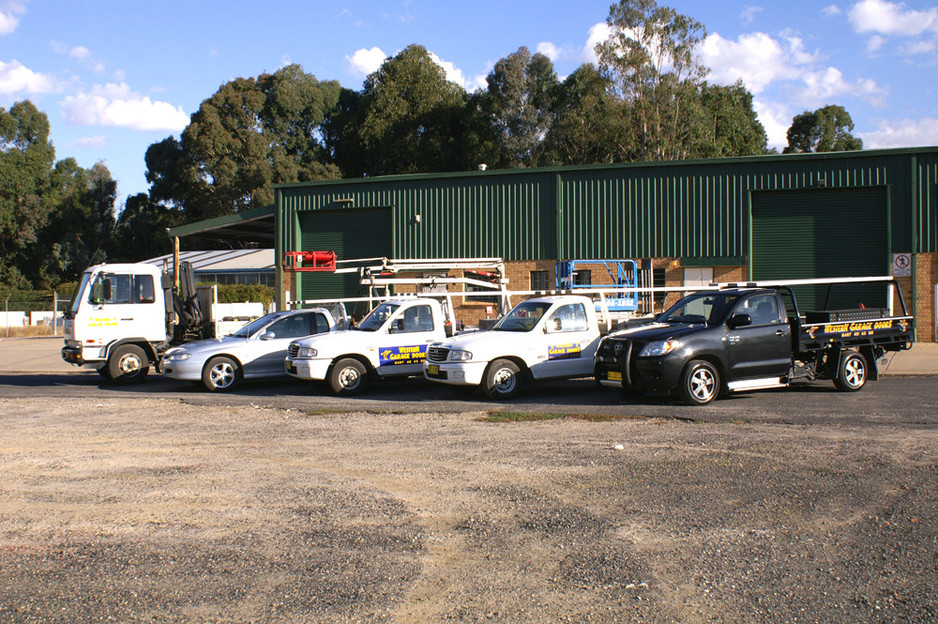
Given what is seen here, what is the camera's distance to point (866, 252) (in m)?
24.1

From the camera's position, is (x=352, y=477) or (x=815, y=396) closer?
(x=352, y=477)

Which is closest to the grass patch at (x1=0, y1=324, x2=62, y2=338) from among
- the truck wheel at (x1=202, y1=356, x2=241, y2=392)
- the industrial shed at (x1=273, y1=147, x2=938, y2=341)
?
the industrial shed at (x1=273, y1=147, x2=938, y2=341)

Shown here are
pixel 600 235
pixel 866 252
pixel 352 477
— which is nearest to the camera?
pixel 352 477

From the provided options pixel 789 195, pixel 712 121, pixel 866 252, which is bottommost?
pixel 866 252

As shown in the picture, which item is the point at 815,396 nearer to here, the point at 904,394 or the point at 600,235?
the point at 904,394

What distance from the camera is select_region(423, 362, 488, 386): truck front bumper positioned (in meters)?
12.8

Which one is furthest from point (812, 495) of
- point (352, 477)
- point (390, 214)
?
point (390, 214)

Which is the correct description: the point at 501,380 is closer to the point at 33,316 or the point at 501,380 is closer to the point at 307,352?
the point at 307,352

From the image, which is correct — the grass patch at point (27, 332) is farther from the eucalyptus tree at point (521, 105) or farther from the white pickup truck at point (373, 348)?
the eucalyptus tree at point (521, 105)

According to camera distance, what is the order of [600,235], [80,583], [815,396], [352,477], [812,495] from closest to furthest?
[80,583], [812,495], [352,477], [815,396], [600,235]

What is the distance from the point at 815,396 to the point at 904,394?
1.48 metres

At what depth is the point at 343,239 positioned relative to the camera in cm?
2964

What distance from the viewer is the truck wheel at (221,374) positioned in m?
15.0

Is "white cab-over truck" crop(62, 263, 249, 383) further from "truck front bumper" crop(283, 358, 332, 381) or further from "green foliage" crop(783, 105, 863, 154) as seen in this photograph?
"green foliage" crop(783, 105, 863, 154)
